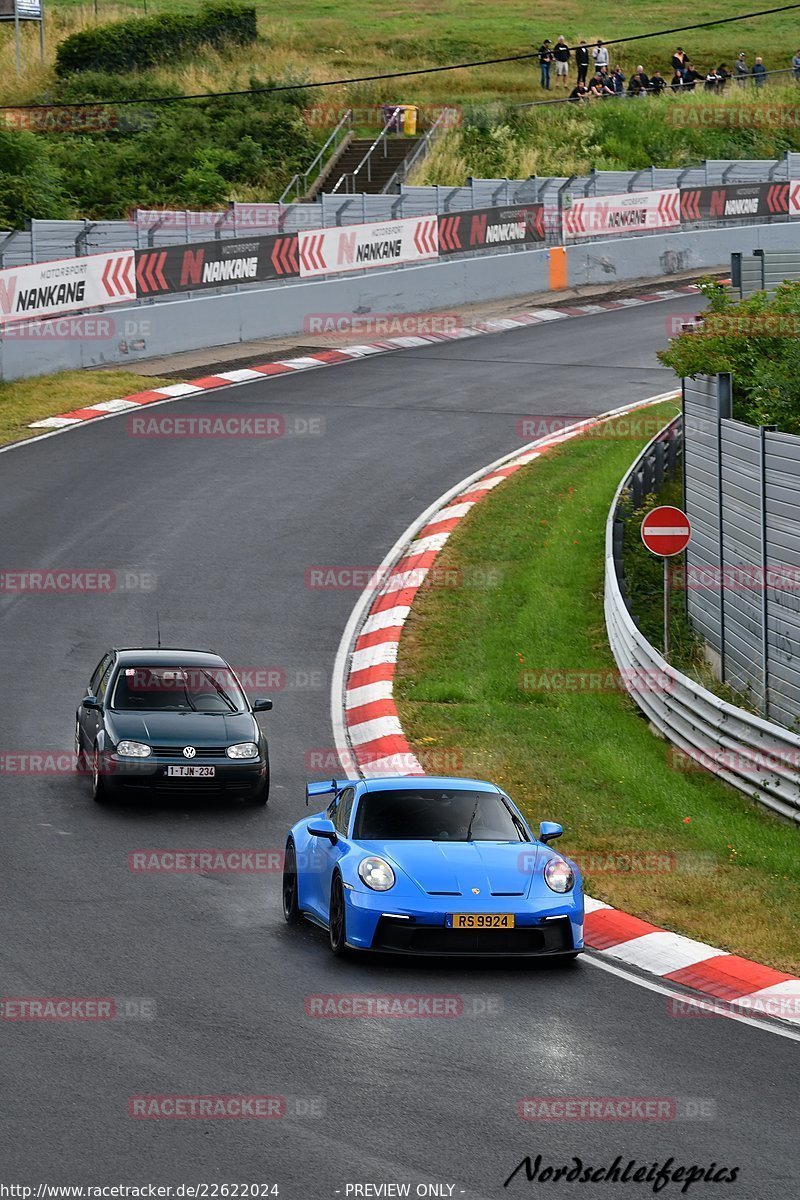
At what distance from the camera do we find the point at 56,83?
197ft

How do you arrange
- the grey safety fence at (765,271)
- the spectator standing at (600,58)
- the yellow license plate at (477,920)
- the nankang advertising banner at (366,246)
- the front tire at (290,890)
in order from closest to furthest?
the yellow license plate at (477,920), the front tire at (290,890), the grey safety fence at (765,271), the nankang advertising banner at (366,246), the spectator standing at (600,58)

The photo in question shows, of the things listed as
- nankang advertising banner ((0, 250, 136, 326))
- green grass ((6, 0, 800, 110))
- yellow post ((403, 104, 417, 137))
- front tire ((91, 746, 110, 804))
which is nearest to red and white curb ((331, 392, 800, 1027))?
front tire ((91, 746, 110, 804))

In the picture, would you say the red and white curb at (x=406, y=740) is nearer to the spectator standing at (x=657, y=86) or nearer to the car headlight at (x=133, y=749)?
the car headlight at (x=133, y=749)

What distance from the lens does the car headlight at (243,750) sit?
49.1ft

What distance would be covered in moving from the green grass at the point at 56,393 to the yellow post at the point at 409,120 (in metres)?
27.0

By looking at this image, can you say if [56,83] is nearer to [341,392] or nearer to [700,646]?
[341,392]

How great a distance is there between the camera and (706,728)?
55.6 ft

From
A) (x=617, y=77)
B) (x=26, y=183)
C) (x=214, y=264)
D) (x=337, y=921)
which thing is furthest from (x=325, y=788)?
(x=617, y=77)

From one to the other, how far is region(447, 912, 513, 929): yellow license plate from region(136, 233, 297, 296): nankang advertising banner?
26.4 metres

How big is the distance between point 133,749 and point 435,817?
388 centimetres

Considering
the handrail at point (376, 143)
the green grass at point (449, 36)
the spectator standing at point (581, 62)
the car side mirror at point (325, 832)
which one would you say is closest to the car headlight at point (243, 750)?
the car side mirror at point (325, 832)

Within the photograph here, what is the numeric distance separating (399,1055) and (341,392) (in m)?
24.8

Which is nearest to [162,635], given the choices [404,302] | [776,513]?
[776,513]

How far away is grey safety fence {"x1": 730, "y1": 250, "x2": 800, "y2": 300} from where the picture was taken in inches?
1155
